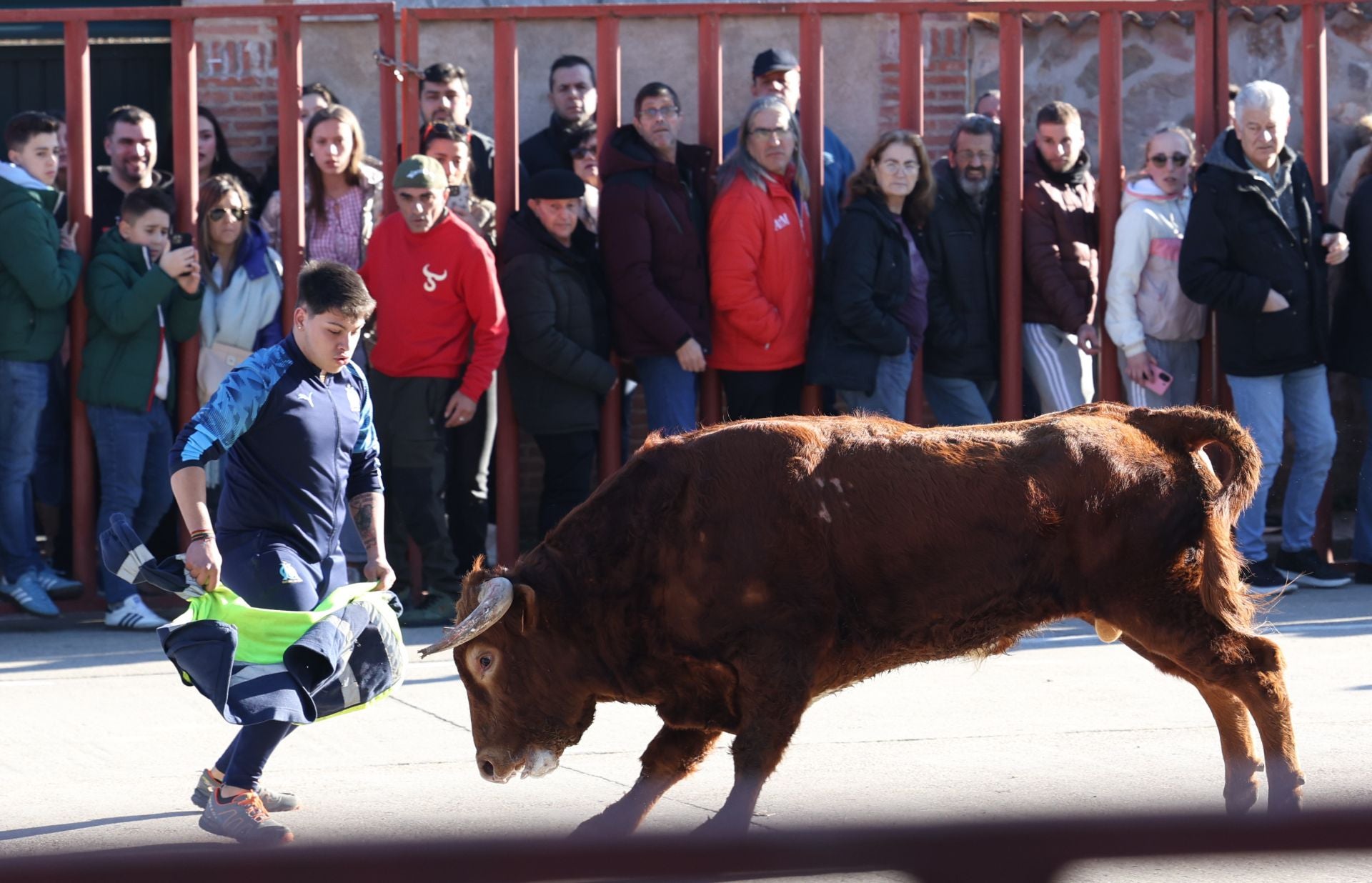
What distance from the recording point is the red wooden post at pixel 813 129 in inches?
346

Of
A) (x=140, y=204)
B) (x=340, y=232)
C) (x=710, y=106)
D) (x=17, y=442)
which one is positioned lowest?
(x=17, y=442)

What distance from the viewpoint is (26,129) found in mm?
8055

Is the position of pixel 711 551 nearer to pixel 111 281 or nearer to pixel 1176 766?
pixel 1176 766

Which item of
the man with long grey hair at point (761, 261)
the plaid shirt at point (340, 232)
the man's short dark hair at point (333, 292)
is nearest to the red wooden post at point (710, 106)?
the man with long grey hair at point (761, 261)

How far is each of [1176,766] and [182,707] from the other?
11.7ft

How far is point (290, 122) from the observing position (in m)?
8.49

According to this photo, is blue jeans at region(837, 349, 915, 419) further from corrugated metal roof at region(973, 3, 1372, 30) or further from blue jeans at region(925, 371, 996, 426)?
corrugated metal roof at region(973, 3, 1372, 30)

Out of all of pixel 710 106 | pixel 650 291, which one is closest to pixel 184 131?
pixel 650 291

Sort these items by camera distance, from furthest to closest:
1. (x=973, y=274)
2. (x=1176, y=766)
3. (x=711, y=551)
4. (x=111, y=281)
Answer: (x=973, y=274) → (x=111, y=281) → (x=1176, y=766) → (x=711, y=551)

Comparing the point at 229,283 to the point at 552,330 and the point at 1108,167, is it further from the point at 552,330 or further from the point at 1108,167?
the point at 1108,167

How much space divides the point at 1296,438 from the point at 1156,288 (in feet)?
3.33

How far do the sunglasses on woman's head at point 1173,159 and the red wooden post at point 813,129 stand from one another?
166 cm

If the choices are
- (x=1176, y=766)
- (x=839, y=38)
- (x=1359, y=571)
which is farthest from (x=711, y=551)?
(x=839, y=38)

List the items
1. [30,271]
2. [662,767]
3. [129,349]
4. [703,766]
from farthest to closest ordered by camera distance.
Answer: [129,349], [30,271], [703,766], [662,767]
